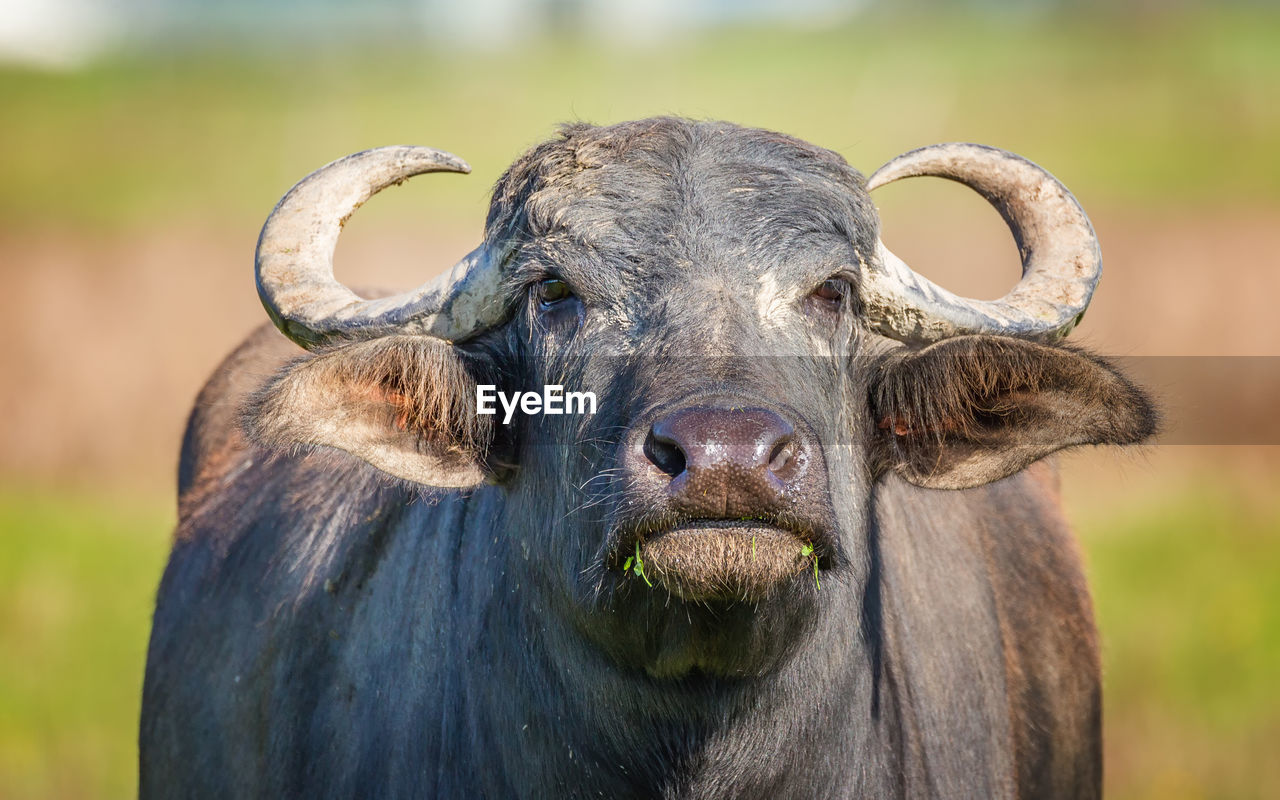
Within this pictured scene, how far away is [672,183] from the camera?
153 inches

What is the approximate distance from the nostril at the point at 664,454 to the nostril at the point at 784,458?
23 centimetres

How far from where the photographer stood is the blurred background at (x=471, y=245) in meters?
9.62

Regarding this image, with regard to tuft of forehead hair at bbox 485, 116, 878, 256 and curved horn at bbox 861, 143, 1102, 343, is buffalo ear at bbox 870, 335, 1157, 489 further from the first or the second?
tuft of forehead hair at bbox 485, 116, 878, 256

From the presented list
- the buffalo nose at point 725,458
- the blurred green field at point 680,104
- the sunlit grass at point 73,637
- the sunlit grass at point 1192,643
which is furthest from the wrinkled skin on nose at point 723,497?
the blurred green field at point 680,104

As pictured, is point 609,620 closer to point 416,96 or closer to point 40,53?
point 40,53

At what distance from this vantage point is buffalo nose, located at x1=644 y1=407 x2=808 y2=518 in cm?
300

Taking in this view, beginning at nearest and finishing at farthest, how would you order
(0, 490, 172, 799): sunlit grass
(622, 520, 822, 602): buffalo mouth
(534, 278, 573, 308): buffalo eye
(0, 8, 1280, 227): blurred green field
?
(622, 520, 822, 602): buffalo mouth, (534, 278, 573, 308): buffalo eye, (0, 490, 172, 799): sunlit grass, (0, 8, 1280, 227): blurred green field

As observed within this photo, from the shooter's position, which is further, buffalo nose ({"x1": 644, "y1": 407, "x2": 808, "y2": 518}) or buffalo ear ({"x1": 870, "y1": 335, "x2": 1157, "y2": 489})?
buffalo ear ({"x1": 870, "y1": 335, "x2": 1157, "y2": 489})

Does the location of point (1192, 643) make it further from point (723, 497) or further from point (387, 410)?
point (723, 497)

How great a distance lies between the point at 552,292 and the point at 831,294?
891 mm

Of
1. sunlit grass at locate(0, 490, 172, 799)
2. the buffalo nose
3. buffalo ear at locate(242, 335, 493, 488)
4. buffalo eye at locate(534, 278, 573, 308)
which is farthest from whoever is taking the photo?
sunlit grass at locate(0, 490, 172, 799)

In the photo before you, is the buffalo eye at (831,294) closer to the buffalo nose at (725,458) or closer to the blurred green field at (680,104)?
the buffalo nose at (725,458)

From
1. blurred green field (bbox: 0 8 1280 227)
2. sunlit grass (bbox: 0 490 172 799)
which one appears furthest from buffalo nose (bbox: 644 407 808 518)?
blurred green field (bbox: 0 8 1280 227)

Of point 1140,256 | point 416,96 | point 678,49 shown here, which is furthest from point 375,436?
point 678,49
